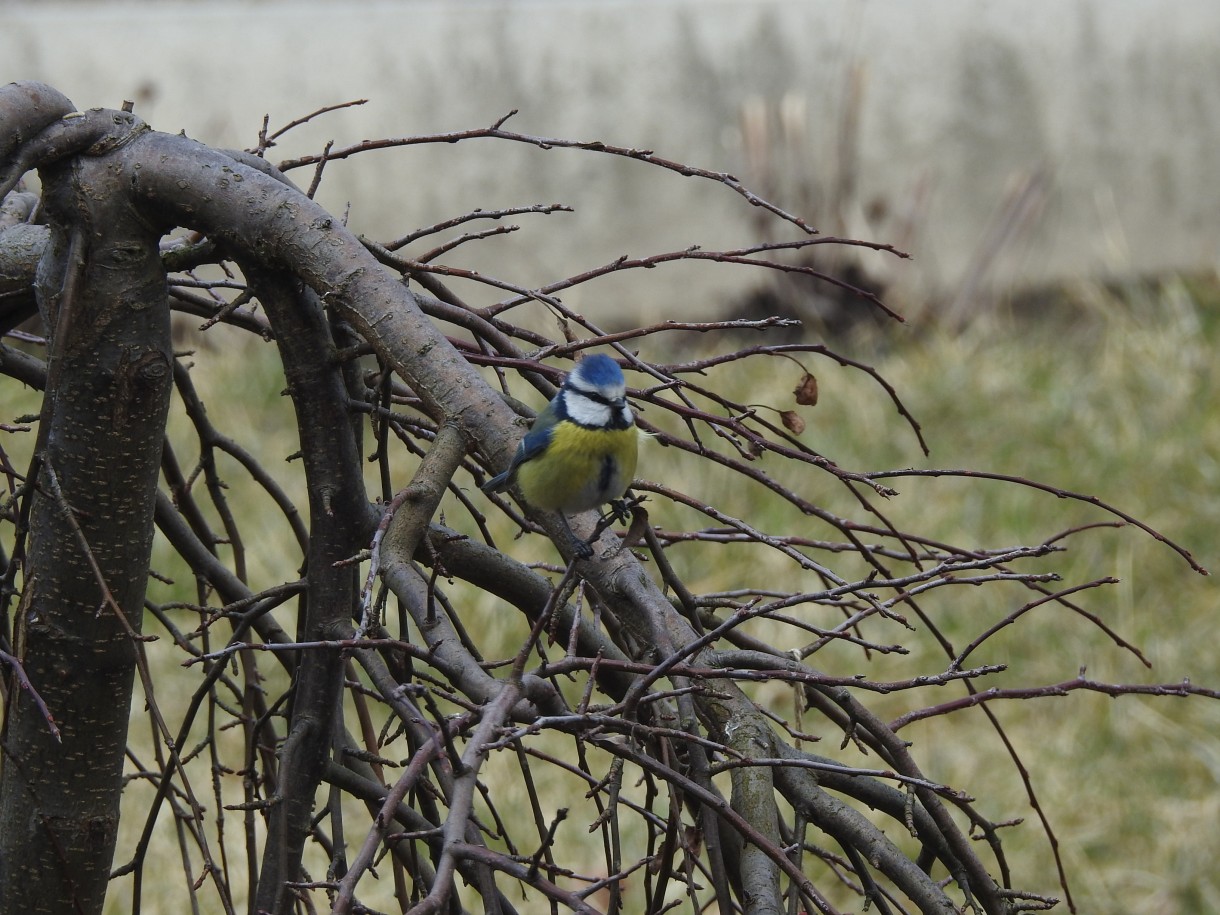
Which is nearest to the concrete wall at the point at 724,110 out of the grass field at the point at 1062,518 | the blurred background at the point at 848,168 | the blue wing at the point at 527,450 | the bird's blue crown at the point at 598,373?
the blurred background at the point at 848,168

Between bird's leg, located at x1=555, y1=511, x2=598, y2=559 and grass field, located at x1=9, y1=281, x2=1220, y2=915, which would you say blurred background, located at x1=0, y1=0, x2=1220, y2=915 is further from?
bird's leg, located at x1=555, y1=511, x2=598, y2=559

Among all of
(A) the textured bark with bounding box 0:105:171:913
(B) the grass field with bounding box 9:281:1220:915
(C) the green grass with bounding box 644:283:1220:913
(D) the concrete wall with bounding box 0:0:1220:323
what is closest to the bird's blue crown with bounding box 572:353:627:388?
(A) the textured bark with bounding box 0:105:171:913

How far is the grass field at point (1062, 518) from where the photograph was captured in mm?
3584

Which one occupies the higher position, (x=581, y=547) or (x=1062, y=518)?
(x=1062, y=518)

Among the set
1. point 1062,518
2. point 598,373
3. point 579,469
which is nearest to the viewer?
point 579,469

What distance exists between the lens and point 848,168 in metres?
5.81

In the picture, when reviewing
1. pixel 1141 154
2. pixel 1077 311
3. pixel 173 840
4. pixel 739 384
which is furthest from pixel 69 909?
pixel 1141 154

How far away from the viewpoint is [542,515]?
126 centimetres

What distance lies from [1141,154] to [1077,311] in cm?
82

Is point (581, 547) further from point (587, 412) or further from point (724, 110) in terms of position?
point (724, 110)

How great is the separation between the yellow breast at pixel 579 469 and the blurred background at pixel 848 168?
3.19 meters

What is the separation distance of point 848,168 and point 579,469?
188 inches

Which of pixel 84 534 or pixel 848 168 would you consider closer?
pixel 84 534

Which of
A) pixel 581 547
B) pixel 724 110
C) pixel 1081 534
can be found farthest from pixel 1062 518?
pixel 581 547
